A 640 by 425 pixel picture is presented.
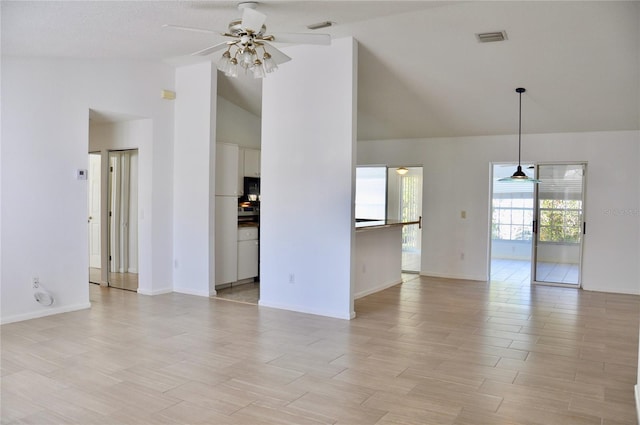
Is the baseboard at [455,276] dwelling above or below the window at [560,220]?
below

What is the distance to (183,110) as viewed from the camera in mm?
6918

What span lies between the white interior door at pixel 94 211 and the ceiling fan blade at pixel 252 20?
19.2 feet

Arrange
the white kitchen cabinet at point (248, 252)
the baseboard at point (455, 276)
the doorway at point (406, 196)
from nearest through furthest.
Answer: the white kitchen cabinet at point (248, 252) → the baseboard at point (455, 276) → the doorway at point (406, 196)

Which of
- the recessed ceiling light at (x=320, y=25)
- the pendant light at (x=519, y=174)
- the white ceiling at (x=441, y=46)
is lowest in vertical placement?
the pendant light at (x=519, y=174)

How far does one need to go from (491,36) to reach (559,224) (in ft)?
13.0

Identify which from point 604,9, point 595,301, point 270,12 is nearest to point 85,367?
point 270,12

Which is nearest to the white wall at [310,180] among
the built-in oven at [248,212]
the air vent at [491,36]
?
the air vent at [491,36]

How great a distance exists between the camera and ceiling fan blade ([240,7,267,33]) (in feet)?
11.2

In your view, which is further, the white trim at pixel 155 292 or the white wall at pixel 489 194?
the white wall at pixel 489 194

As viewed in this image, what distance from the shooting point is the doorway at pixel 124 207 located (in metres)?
7.71

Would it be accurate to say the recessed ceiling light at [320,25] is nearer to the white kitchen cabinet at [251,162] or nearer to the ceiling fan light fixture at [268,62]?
the ceiling fan light fixture at [268,62]

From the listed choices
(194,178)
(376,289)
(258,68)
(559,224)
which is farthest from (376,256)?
(258,68)

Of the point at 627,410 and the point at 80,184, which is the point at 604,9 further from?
the point at 80,184

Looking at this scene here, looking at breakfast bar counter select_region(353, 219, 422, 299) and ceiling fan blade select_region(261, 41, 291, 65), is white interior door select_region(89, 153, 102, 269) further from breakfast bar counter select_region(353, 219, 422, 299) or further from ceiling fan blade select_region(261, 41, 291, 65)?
ceiling fan blade select_region(261, 41, 291, 65)
